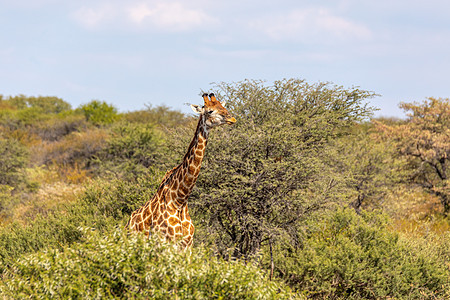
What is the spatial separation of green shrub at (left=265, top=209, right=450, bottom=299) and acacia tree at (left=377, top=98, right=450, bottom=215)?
11561 millimetres

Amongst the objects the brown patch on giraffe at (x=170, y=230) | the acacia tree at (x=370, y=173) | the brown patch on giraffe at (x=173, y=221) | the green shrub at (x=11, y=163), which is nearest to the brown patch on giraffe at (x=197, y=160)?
the brown patch on giraffe at (x=173, y=221)

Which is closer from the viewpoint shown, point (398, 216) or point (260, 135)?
point (260, 135)

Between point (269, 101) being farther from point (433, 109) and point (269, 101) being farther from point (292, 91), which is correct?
point (433, 109)

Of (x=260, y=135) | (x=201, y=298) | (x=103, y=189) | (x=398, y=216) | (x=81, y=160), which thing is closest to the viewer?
(x=201, y=298)

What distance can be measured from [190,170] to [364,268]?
603cm

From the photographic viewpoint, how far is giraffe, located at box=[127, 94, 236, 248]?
7.26 metres

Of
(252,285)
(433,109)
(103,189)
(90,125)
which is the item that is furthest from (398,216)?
(90,125)

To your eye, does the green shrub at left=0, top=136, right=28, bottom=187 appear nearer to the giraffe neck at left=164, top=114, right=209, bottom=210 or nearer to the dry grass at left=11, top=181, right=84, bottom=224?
the dry grass at left=11, top=181, right=84, bottom=224

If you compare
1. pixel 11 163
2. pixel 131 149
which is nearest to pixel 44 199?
pixel 11 163

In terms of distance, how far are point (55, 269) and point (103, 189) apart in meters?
8.45

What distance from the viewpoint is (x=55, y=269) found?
585 centimetres

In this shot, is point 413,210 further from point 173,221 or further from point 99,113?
point 99,113

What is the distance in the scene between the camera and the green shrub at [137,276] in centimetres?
562

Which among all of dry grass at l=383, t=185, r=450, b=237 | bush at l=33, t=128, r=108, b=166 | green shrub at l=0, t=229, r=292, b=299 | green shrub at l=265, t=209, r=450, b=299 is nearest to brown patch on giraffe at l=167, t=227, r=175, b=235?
green shrub at l=0, t=229, r=292, b=299
